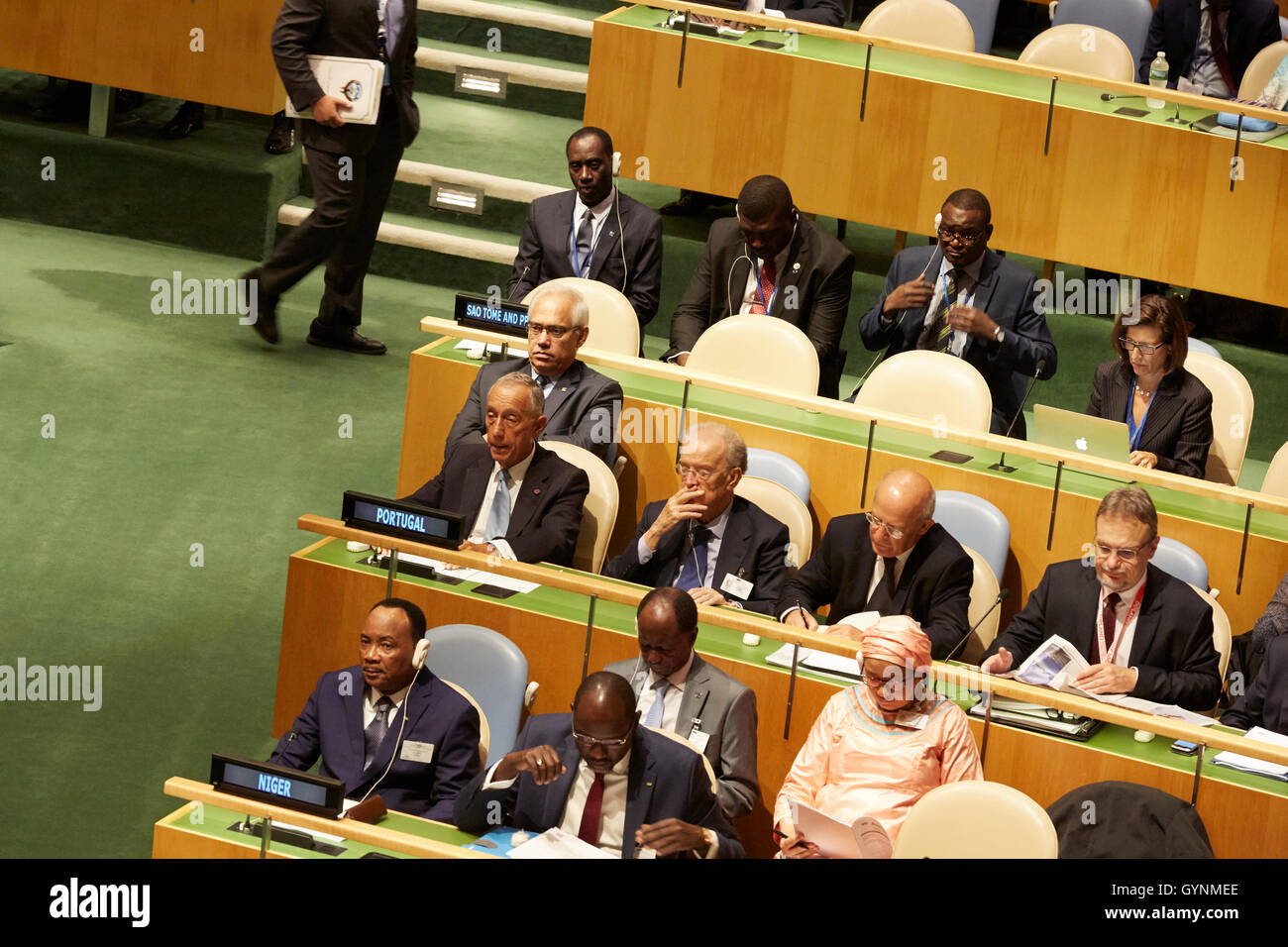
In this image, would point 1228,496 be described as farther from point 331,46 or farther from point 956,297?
point 331,46

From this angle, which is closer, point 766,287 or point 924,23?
point 766,287

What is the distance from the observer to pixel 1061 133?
6734mm

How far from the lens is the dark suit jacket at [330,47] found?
655 centimetres

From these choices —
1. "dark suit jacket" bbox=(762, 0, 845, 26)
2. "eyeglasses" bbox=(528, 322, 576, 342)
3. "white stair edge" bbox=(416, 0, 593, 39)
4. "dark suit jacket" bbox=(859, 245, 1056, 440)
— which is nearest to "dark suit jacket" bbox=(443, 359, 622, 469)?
"eyeglasses" bbox=(528, 322, 576, 342)

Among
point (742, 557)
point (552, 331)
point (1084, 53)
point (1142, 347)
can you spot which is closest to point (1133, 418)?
point (1142, 347)

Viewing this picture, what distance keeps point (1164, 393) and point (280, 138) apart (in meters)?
4.39

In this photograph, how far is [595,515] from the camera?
16.9 ft

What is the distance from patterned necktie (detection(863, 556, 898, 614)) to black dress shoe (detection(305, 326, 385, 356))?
2.97 metres

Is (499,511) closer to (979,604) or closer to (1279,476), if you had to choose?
(979,604)

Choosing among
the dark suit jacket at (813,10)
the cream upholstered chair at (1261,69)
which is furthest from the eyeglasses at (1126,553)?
the dark suit jacket at (813,10)

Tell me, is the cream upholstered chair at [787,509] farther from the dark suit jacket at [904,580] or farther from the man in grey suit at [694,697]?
the man in grey suit at [694,697]

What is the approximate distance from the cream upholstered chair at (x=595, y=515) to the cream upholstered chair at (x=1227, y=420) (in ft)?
6.49

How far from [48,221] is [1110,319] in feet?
15.5

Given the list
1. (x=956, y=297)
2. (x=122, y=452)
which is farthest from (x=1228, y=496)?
(x=122, y=452)
